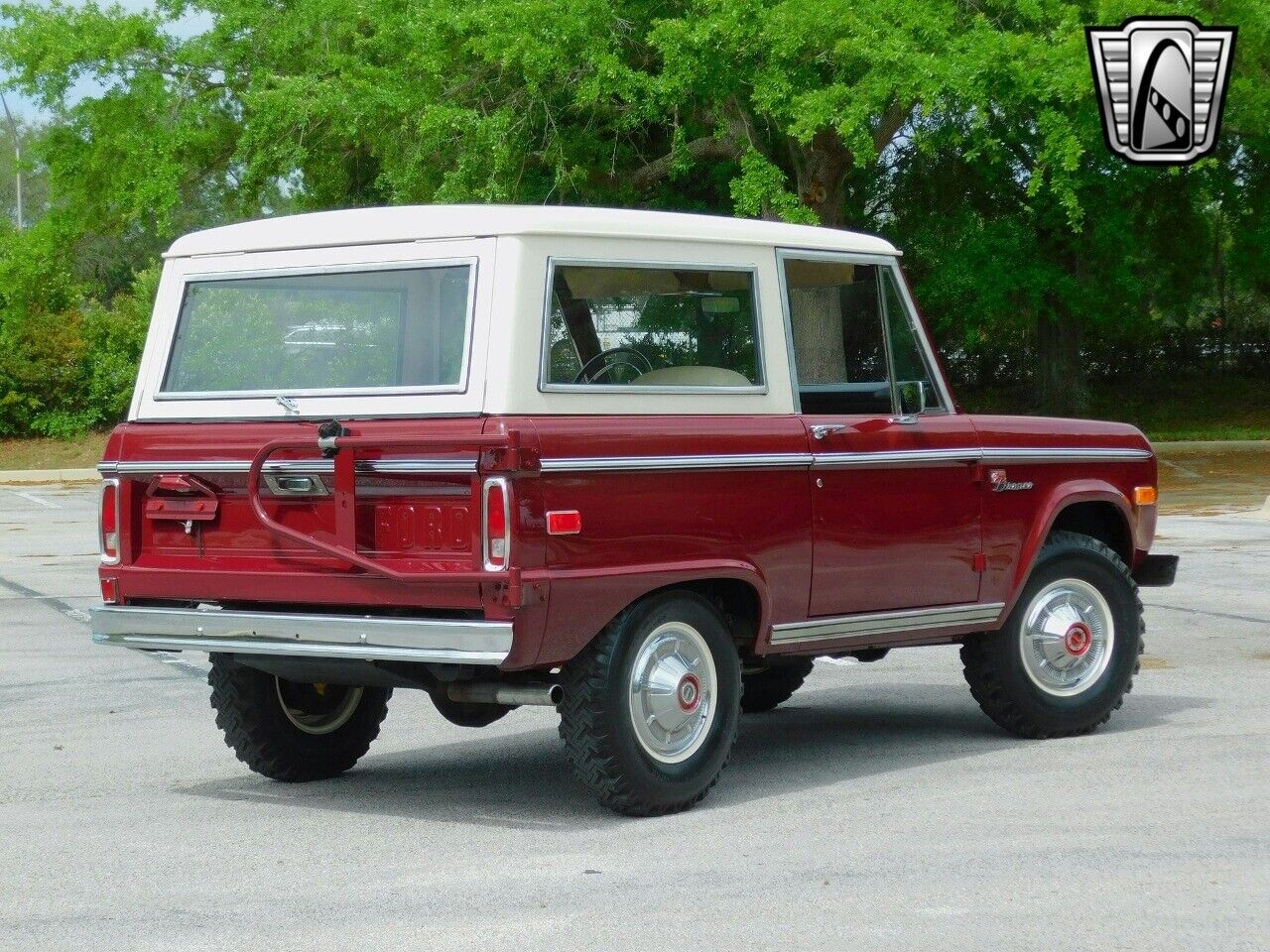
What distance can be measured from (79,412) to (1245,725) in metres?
35.4

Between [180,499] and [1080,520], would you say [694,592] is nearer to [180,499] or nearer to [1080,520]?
[180,499]

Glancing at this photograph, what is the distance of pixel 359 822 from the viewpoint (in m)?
6.79

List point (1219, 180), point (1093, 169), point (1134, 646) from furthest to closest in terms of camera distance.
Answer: point (1219, 180) → point (1093, 169) → point (1134, 646)

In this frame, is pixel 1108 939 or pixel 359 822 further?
pixel 359 822

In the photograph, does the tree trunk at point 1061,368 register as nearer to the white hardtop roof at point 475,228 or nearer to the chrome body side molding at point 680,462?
the white hardtop roof at point 475,228

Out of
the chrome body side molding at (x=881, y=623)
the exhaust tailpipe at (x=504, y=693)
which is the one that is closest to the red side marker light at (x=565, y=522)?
the exhaust tailpipe at (x=504, y=693)

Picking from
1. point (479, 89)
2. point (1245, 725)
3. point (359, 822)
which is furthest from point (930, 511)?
point (479, 89)

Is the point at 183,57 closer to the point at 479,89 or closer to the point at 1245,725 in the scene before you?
the point at 479,89

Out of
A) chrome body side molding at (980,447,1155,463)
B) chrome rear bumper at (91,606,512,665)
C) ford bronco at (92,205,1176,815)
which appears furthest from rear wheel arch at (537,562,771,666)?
chrome body side molding at (980,447,1155,463)

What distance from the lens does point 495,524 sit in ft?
20.2

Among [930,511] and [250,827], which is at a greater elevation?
[930,511]

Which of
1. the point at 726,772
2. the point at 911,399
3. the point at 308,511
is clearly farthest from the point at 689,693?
the point at 911,399

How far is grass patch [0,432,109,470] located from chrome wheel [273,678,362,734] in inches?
1197

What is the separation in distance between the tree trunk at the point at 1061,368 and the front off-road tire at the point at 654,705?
29207 mm
